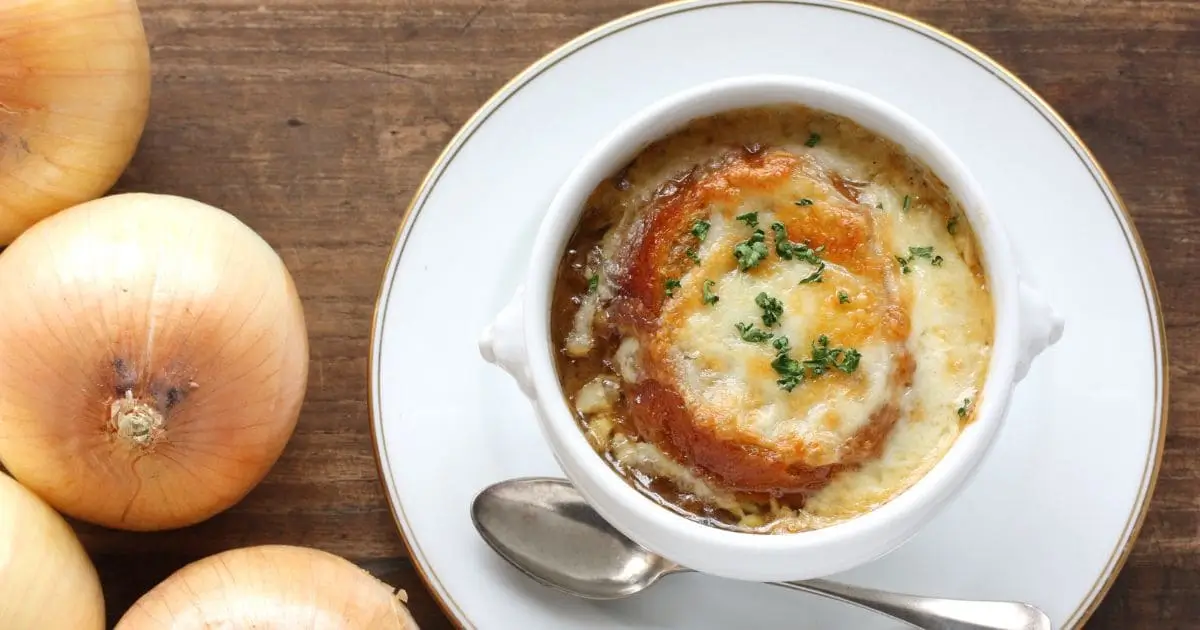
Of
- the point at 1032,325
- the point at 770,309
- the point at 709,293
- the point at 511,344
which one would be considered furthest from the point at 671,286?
the point at 1032,325

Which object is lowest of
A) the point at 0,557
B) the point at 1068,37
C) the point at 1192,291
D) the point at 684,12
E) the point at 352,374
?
the point at 0,557

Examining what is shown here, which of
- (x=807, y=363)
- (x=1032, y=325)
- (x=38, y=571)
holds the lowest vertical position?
(x=38, y=571)

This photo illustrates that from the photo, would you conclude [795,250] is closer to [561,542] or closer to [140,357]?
[561,542]

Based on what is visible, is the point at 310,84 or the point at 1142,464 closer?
the point at 1142,464

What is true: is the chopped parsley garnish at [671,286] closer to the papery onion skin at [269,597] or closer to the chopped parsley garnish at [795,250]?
the chopped parsley garnish at [795,250]

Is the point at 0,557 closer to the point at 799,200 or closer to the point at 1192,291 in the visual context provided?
the point at 799,200

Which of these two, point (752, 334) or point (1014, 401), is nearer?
point (752, 334)

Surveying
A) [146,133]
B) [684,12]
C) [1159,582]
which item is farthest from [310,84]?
[1159,582]
